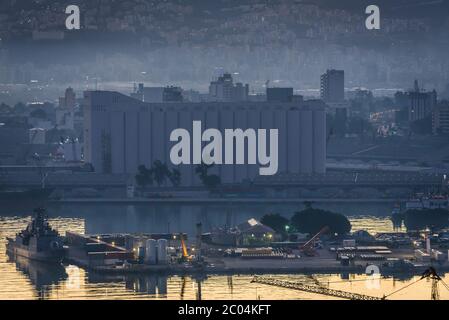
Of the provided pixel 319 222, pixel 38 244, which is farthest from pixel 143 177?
pixel 38 244

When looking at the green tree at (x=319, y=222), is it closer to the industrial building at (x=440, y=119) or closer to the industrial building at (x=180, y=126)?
the industrial building at (x=180, y=126)

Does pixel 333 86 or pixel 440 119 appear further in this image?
pixel 333 86

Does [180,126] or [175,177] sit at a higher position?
[180,126]

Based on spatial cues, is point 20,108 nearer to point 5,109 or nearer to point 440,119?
point 5,109

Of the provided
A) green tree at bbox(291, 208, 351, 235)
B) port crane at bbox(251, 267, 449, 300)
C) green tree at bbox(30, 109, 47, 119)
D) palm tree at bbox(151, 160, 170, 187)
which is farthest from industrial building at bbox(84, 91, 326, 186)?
port crane at bbox(251, 267, 449, 300)

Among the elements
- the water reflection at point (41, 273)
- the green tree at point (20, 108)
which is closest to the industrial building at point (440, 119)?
the green tree at point (20, 108)

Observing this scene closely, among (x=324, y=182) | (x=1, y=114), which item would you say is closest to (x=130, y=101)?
(x=324, y=182)
